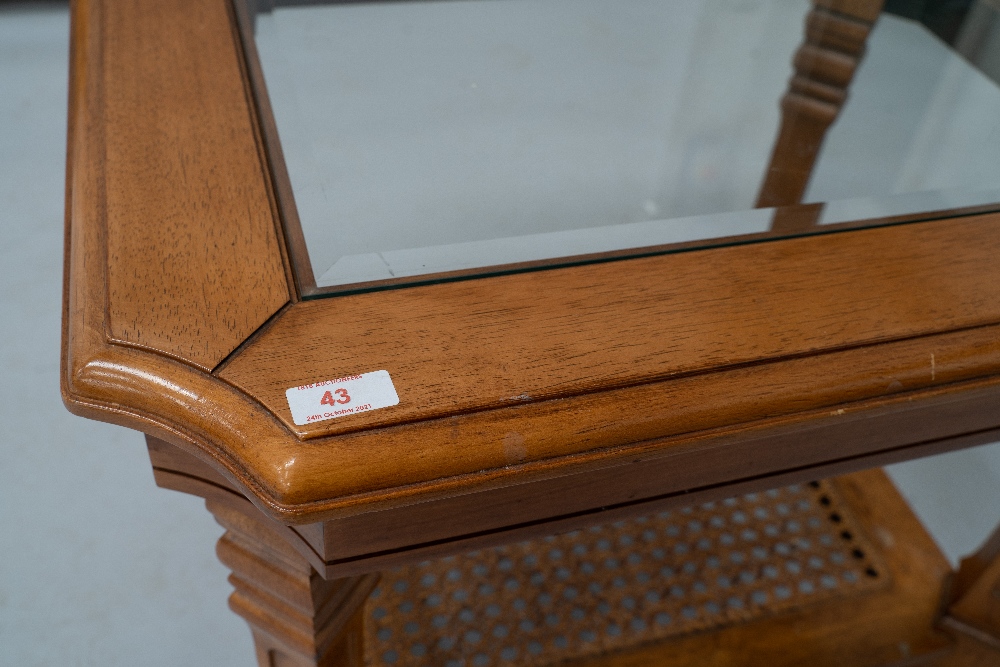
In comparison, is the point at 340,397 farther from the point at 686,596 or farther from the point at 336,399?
the point at 686,596

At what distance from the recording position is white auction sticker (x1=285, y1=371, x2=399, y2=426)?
0.41 meters

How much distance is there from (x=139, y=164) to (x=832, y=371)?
43 centimetres

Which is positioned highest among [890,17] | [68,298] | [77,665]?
[890,17]

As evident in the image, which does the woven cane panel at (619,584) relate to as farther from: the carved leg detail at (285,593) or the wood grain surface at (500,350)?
the wood grain surface at (500,350)

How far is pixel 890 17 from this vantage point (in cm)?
93

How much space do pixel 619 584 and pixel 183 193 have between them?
0.68 m

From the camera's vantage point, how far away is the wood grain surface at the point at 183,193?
1.44 ft

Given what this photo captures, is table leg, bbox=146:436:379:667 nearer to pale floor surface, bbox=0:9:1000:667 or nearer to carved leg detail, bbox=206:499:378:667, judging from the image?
carved leg detail, bbox=206:499:378:667

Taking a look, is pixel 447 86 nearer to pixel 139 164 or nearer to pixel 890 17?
pixel 139 164

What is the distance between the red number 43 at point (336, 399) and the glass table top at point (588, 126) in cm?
9

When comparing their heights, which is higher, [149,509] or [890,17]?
[890,17]

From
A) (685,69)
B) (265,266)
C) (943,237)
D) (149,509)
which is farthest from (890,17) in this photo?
(149,509)

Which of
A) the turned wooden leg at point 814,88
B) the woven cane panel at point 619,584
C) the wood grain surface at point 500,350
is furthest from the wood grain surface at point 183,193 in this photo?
the woven cane panel at point 619,584

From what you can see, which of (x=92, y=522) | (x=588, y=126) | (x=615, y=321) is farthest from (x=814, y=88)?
(x=92, y=522)
